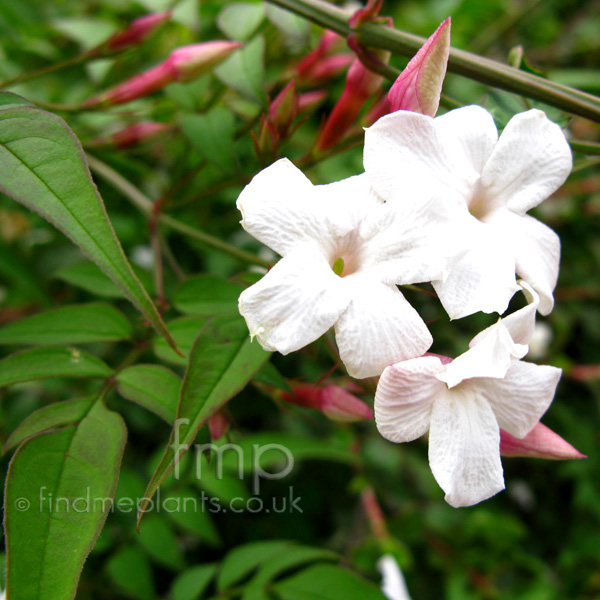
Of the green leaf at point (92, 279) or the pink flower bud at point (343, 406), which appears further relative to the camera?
the green leaf at point (92, 279)

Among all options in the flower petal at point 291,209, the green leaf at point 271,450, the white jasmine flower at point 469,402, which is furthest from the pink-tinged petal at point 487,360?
the green leaf at point 271,450

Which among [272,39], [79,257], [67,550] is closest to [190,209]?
[79,257]

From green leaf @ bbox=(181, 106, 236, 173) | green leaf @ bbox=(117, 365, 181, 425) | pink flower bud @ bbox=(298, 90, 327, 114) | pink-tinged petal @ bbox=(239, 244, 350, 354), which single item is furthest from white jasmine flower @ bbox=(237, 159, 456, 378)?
pink flower bud @ bbox=(298, 90, 327, 114)

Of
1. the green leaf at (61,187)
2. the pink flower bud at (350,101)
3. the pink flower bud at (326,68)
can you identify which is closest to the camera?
the green leaf at (61,187)

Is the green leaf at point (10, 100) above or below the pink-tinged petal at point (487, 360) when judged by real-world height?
above

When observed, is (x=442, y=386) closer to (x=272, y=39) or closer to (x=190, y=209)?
(x=190, y=209)

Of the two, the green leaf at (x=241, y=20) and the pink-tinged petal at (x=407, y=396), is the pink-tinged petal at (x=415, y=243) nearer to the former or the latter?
the pink-tinged petal at (x=407, y=396)

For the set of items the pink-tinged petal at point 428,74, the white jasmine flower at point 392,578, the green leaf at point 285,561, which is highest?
the pink-tinged petal at point 428,74
